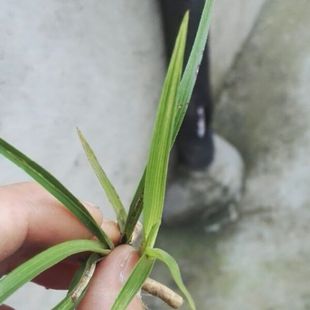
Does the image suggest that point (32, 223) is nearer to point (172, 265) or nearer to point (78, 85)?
point (172, 265)

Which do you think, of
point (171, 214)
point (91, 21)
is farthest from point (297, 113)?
point (91, 21)

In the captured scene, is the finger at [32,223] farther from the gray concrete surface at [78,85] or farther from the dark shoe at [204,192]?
the dark shoe at [204,192]

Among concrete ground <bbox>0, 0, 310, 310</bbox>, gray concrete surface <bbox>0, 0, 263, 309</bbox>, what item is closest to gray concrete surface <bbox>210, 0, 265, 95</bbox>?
concrete ground <bbox>0, 0, 310, 310</bbox>

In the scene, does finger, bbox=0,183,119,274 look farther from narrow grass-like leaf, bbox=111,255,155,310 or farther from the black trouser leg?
the black trouser leg

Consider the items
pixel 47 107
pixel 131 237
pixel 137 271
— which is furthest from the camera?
pixel 47 107

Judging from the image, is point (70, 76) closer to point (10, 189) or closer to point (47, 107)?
point (47, 107)
